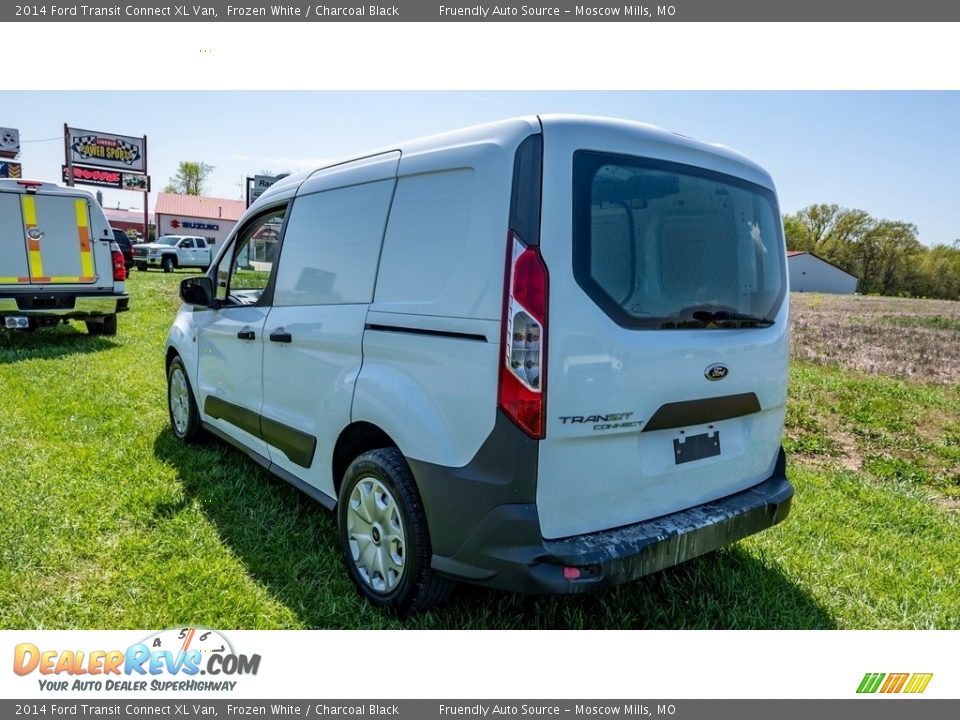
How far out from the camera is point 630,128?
2.34m

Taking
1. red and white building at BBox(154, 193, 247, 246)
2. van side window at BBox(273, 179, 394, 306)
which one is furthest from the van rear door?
red and white building at BBox(154, 193, 247, 246)

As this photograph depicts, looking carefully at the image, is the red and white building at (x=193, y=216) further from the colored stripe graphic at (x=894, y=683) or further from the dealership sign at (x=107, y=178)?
the colored stripe graphic at (x=894, y=683)

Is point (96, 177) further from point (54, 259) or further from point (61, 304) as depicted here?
point (61, 304)

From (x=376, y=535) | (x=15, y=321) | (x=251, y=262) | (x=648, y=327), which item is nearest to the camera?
(x=648, y=327)

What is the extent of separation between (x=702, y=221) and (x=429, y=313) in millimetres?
1188

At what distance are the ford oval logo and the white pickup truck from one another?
3095 cm

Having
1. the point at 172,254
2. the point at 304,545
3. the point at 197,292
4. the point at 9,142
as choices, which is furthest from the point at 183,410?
the point at 9,142

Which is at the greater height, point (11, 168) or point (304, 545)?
point (11, 168)

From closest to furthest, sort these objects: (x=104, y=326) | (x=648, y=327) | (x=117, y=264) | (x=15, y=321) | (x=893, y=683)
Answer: (x=648, y=327) → (x=893, y=683) → (x=15, y=321) → (x=117, y=264) → (x=104, y=326)

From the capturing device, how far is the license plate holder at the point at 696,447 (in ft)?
8.07

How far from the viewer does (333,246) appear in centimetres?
316

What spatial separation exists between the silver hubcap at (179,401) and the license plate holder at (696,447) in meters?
3.81

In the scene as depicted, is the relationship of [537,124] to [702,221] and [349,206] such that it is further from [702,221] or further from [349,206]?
[349,206]

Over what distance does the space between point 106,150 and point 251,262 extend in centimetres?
4282
